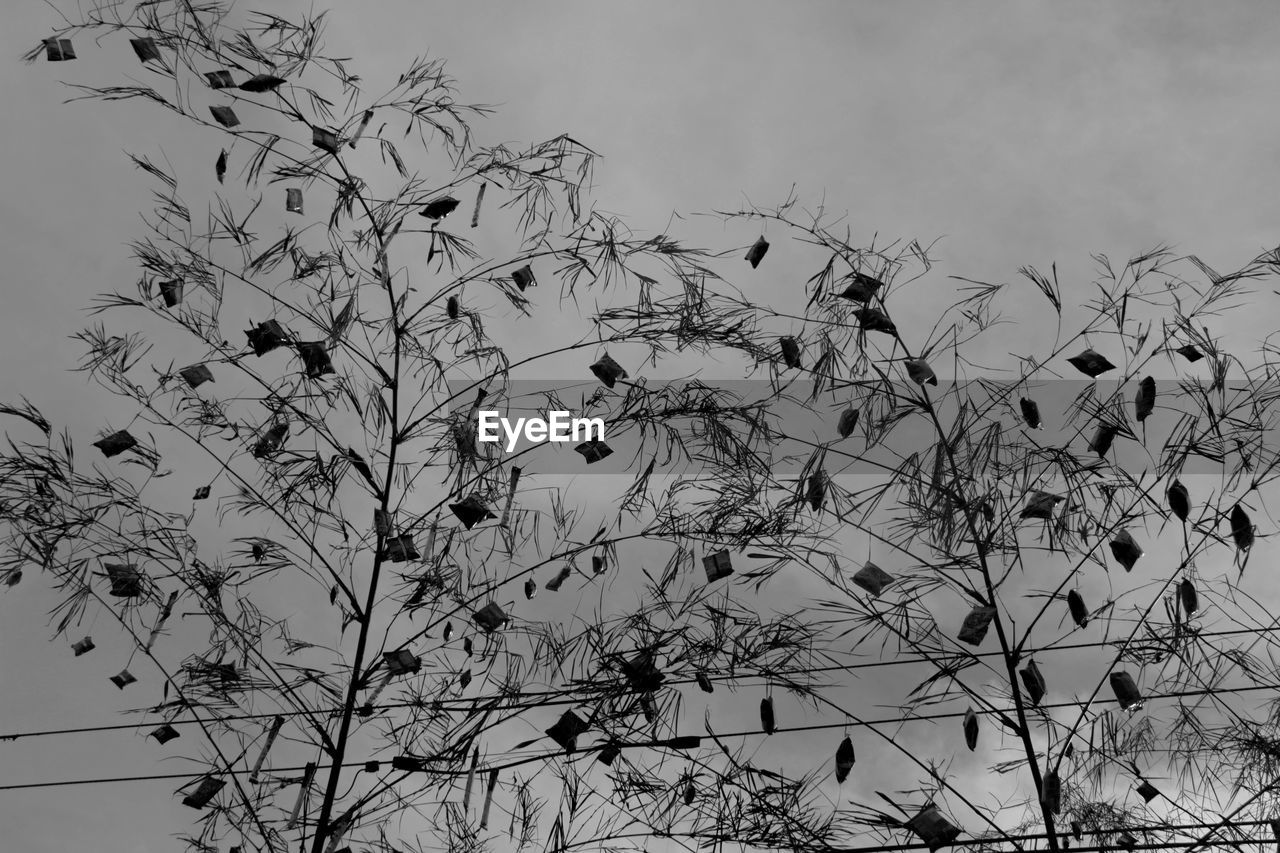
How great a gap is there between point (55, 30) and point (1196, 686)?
3499 millimetres

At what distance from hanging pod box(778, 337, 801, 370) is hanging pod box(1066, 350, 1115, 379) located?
2.30ft

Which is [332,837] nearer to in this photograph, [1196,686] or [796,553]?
[796,553]

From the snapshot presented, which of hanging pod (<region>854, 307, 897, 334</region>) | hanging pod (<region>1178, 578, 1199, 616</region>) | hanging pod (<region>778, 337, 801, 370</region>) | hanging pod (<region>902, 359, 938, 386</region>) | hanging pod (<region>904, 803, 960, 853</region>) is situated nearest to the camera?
hanging pod (<region>904, 803, 960, 853</region>)

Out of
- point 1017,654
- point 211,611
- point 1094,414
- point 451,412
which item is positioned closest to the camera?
point 1017,654

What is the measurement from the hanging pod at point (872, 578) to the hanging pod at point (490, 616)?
86 centimetres

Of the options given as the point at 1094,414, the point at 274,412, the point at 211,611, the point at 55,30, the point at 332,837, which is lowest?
the point at 332,837

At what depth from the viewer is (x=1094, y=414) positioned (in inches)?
116

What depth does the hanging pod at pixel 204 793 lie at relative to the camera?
2.94 metres

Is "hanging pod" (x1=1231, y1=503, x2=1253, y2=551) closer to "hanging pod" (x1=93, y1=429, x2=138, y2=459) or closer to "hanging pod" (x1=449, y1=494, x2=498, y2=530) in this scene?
"hanging pod" (x1=449, y1=494, x2=498, y2=530)

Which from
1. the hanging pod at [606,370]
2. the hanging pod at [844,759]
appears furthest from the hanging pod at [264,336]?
the hanging pod at [844,759]

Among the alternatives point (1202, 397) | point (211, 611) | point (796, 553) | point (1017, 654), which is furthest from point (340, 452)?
point (1202, 397)

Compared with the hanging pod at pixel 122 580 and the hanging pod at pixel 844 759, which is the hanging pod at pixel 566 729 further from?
the hanging pod at pixel 122 580

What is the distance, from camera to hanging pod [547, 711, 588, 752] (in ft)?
9.02

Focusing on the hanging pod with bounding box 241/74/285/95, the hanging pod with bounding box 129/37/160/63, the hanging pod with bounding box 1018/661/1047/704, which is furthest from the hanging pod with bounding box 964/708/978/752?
the hanging pod with bounding box 129/37/160/63
